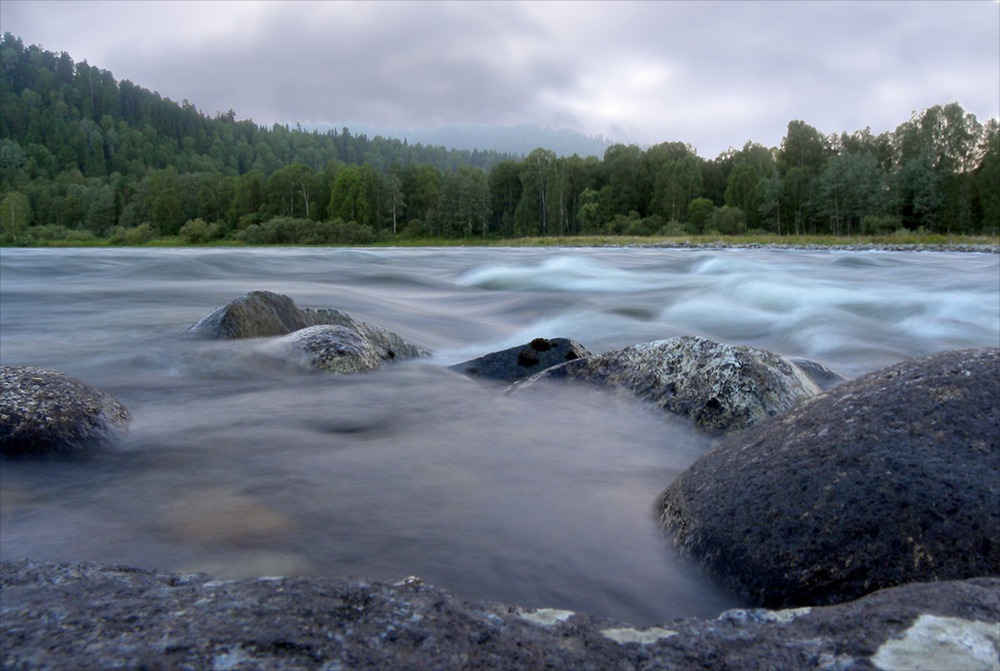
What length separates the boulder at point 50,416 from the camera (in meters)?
3.58

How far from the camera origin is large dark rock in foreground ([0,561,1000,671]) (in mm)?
1206

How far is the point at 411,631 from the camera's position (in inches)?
52.9

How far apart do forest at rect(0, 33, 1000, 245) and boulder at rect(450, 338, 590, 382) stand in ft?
164

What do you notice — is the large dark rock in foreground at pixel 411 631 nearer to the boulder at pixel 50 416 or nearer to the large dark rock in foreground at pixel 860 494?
the large dark rock in foreground at pixel 860 494

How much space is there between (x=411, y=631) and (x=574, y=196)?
83925 mm

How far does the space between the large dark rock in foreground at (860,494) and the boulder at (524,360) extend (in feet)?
9.20

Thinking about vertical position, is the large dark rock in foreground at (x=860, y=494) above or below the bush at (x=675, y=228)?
below

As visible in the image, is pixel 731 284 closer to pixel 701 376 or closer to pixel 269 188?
pixel 701 376

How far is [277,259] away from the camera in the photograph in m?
21.9

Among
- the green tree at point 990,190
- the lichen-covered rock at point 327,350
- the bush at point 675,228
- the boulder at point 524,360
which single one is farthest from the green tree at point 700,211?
the lichen-covered rock at point 327,350

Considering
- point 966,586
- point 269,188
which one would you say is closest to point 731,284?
point 966,586

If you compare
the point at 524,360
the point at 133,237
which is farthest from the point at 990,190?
the point at 133,237

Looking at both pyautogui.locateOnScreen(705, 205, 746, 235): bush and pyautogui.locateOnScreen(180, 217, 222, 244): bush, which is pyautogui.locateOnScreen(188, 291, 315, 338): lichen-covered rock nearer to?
pyautogui.locateOnScreen(705, 205, 746, 235): bush

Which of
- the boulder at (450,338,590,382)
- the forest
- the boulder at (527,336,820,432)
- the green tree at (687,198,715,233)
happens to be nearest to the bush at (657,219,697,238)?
the forest
